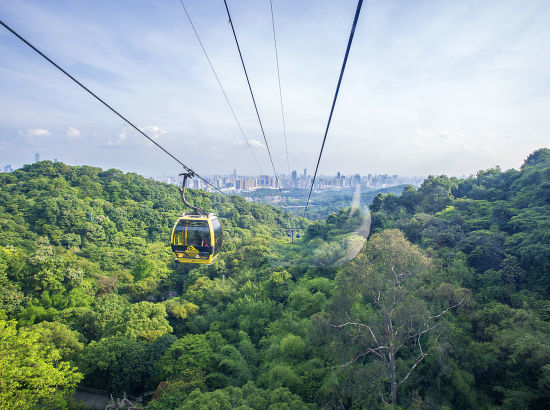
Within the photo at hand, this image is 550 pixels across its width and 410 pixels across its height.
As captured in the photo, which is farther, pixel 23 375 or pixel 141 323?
pixel 141 323

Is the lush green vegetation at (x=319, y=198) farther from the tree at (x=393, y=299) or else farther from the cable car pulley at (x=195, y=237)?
the cable car pulley at (x=195, y=237)

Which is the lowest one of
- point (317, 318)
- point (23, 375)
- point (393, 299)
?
point (23, 375)

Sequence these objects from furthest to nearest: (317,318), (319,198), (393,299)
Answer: (319,198)
(317,318)
(393,299)

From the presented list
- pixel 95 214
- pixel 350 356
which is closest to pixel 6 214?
pixel 95 214

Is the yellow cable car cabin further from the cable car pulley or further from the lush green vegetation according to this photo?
the lush green vegetation

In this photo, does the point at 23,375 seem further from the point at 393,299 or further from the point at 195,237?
the point at 393,299

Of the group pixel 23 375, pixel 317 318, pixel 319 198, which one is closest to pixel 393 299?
pixel 317 318

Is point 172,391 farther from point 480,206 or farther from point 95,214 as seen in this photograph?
point 95,214
